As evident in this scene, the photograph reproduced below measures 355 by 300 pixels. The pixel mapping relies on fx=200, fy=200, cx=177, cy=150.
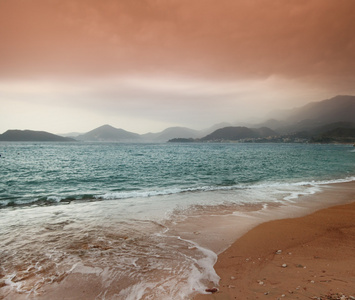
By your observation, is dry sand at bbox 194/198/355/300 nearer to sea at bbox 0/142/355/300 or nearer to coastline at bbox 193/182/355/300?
coastline at bbox 193/182/355/300

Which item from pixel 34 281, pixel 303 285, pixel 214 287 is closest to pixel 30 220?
pixel 34 281

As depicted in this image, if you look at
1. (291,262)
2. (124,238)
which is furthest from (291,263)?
(124,238)

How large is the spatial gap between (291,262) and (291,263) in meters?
0.07

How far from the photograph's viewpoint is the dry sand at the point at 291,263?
177 inches

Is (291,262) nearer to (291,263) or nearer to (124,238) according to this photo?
(291,263)

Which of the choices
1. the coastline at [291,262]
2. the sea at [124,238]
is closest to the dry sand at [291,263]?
the coastline at [291,262]

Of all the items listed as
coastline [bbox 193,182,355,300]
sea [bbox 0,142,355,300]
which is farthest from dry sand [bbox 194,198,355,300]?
sea [bbox 0,142,355,300]

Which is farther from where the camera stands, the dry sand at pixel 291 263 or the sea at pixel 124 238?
the sea at pixel 124 238

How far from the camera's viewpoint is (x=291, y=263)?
19.0 ft

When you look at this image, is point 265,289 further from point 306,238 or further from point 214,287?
point 306,238

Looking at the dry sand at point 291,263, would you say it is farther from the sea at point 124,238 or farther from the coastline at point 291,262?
the sea at point 124,238

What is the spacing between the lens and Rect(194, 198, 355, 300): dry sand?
449cm

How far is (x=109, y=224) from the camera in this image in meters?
9.80

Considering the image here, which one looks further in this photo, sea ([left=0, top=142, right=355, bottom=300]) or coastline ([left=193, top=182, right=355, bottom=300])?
sea ([left=0, top=142, right=355, bottom=300])
